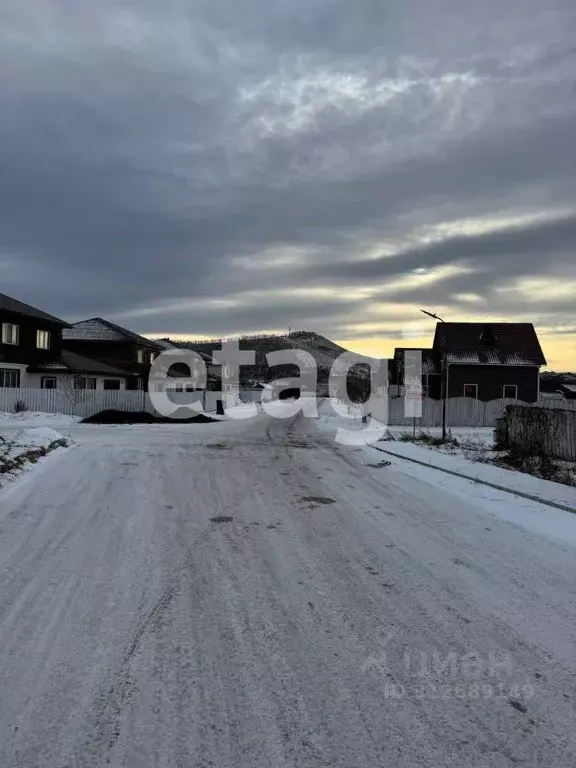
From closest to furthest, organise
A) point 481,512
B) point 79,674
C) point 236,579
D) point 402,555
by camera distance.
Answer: point 79,674 → point 236,579 → point 402,555 → point 481,512

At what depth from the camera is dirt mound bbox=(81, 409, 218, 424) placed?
94.9ft

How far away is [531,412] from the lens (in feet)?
58.2

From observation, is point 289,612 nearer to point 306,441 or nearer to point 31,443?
point 31,443

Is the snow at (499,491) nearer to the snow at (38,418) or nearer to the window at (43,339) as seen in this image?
the snow at (38,418)

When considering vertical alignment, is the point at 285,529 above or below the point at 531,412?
below

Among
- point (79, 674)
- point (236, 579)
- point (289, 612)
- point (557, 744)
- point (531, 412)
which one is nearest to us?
point (557, 744)

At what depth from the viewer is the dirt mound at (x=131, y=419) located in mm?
28922

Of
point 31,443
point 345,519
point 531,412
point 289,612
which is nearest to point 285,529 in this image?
point 345,519

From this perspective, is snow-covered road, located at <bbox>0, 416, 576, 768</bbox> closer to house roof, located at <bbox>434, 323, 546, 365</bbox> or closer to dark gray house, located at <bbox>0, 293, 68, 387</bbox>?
dark gray house, located at <bbox>0, 293, 68, 387</bbox>

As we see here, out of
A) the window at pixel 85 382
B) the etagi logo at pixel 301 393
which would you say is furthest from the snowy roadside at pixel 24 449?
the window at pixel 85 382

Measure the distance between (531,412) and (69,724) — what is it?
55.7ft

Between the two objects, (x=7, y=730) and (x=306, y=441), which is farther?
(x=306, y=441)

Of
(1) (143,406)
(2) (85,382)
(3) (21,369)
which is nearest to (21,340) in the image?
(3) (21,369)

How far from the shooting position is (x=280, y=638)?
14.1 ft
